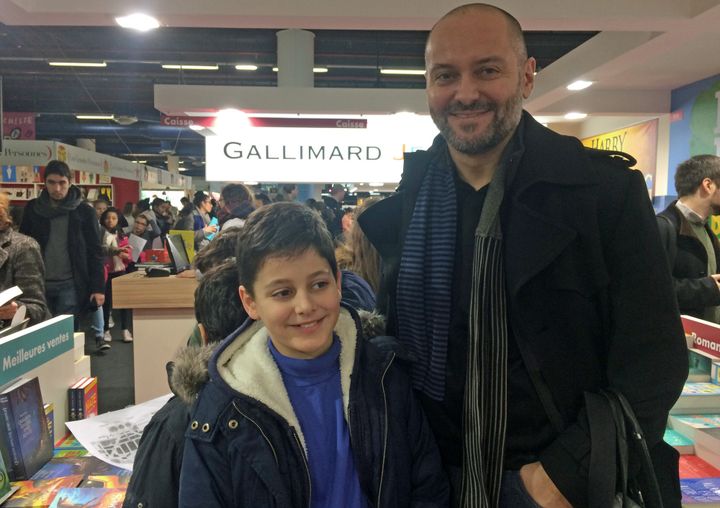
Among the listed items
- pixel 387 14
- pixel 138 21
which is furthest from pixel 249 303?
pixel 138 21

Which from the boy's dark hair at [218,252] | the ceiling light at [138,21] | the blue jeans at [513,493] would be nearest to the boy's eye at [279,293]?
the blue jeans at [513,493]

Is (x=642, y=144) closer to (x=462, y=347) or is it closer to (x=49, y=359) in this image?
(x=462, y=347)

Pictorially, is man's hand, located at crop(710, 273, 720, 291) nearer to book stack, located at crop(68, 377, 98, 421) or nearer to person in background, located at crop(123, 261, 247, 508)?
person in background, located at crop(123, 261, 247, 508)

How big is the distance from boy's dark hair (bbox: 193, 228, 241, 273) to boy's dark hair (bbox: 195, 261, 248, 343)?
0.41m

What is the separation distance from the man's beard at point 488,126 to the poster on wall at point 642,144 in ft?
18.6

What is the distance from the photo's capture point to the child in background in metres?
6.90

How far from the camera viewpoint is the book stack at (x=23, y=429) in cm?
166

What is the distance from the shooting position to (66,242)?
452cm

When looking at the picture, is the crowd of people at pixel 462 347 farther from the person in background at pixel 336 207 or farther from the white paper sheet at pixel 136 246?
the white paper sheet at pixel 136 246

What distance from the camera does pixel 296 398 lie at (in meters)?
1.25

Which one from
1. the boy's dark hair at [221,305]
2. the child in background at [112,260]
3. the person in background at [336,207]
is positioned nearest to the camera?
the boy's dark hair at [221,305]

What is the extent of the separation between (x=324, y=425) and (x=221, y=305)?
42cm

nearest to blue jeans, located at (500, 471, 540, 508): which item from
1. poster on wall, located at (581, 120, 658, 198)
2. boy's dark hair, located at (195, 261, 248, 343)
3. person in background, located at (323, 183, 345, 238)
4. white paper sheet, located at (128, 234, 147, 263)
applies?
boy's dark hair, located at (195, 261, 248, 343)

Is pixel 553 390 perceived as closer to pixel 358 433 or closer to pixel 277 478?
pixel 358 433
